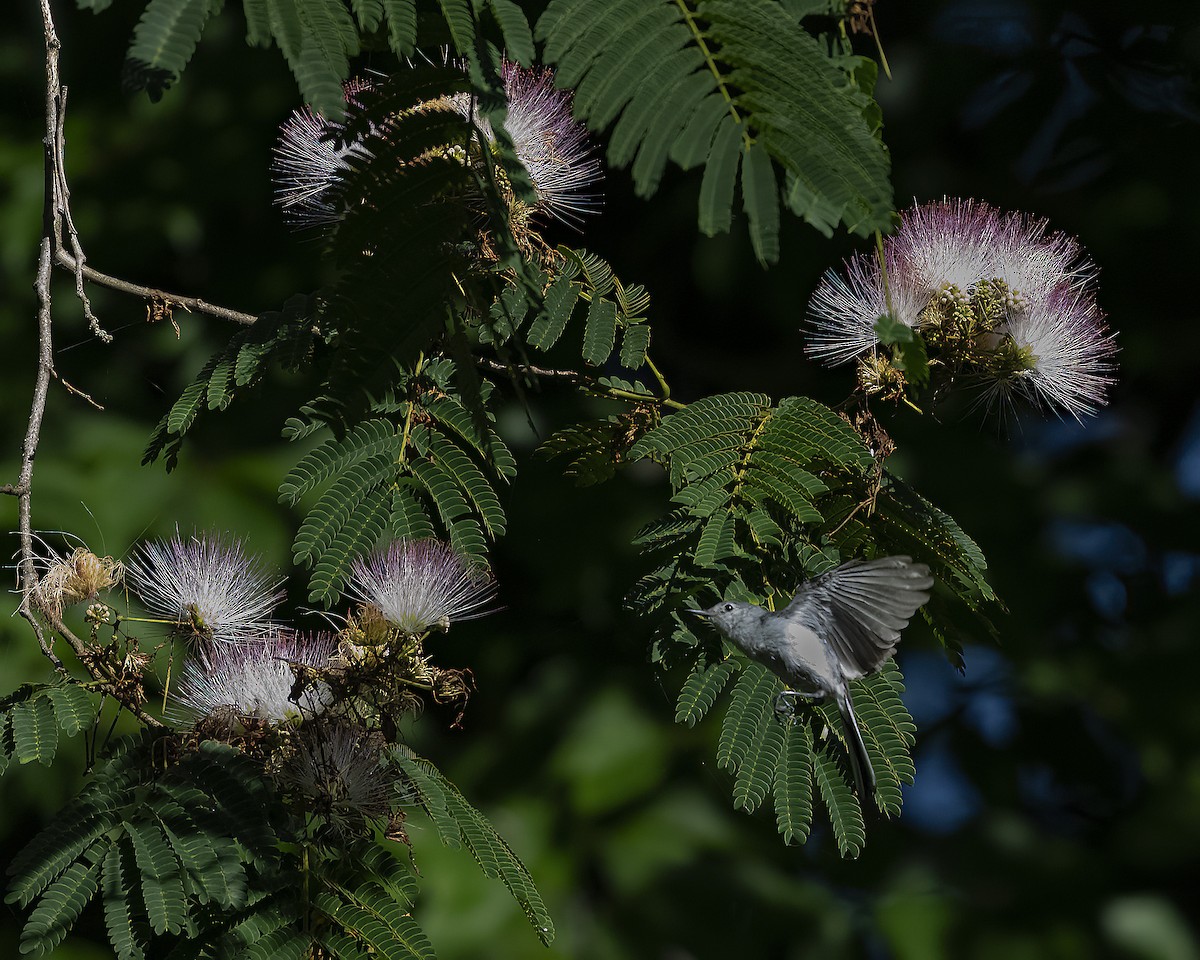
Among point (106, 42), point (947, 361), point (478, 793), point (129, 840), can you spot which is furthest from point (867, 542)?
point (106, 42)

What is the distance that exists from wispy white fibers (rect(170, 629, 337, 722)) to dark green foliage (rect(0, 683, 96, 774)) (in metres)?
0.11

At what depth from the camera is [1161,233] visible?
9.45ft

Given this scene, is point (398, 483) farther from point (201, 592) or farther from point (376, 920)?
point (376, 920)

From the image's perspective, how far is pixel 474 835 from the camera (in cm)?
150

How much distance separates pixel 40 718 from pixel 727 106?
977mm

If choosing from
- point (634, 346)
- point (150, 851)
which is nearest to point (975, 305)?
point (634, 346)

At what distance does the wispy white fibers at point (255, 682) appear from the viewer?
149cm

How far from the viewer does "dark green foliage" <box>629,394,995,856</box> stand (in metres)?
1.37

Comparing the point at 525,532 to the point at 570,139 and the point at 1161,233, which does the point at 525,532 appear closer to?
the point at 570,139

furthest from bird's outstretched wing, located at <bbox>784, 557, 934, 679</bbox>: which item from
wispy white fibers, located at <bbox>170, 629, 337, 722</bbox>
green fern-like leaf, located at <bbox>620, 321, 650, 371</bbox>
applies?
wispy white fibers, located at <bbox>170, 629, 337, 722</bbox>

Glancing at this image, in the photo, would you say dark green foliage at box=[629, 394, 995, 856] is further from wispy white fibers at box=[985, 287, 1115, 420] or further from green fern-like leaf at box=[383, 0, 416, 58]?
green fern-like leaf at box=[383, 0, 416, 58]

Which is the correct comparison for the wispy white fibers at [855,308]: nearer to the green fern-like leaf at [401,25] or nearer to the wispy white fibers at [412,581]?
the wispy white fibers at [412,581]

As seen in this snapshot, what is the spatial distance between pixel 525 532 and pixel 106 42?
4.64 ft

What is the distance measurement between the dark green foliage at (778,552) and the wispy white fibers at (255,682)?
408 mm
